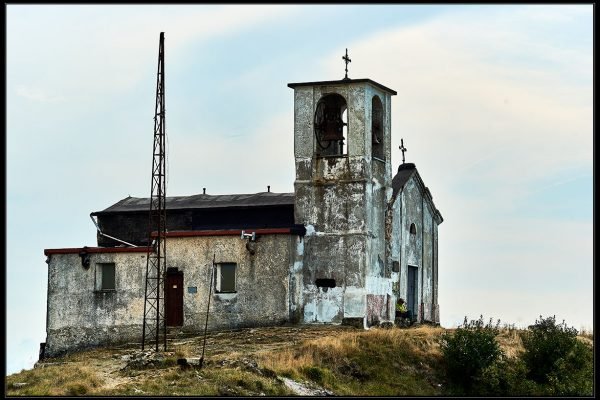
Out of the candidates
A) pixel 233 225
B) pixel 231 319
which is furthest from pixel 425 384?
pixel 233 225

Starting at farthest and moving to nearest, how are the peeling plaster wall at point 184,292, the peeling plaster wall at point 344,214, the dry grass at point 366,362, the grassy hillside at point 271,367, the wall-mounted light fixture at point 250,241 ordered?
the wall-mounted light fixture at point 250,241, the peeling plaster wall at point 184,292, the peeling plaster wall at point 344,214, the dry grass at point 366,362, the grassy hillside at point 271,367

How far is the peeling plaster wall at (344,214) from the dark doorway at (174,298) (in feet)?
13.4

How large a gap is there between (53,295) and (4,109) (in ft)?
50.8

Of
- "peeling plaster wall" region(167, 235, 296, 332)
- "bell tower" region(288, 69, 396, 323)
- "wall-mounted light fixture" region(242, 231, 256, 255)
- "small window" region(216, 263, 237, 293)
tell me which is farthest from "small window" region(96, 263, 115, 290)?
"bell tower" region(288, 69, 396, 323)

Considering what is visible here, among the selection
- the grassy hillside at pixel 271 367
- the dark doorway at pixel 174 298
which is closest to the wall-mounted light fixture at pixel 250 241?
the dark doorway at pixel 174 298

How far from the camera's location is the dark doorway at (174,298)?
45.0m

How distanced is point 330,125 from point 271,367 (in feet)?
38.2

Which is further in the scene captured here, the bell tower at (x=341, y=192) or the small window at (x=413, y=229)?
the small window at (x=413, y=229)

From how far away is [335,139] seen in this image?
4556cm

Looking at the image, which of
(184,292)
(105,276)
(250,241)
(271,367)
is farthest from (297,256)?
(271,367)

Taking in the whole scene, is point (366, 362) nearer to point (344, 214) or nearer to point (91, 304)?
point (344, 214)

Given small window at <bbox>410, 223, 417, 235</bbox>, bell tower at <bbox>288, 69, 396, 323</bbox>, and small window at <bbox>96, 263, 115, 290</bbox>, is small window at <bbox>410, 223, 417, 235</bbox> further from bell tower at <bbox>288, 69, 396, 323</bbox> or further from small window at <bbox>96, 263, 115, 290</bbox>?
small window at <bbox>96, 263, 115, 290</bbox>

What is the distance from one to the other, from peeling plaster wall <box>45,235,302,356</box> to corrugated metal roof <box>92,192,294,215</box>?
293 centimetres

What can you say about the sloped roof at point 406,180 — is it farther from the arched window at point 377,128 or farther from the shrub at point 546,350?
the shrub at point 546,350
